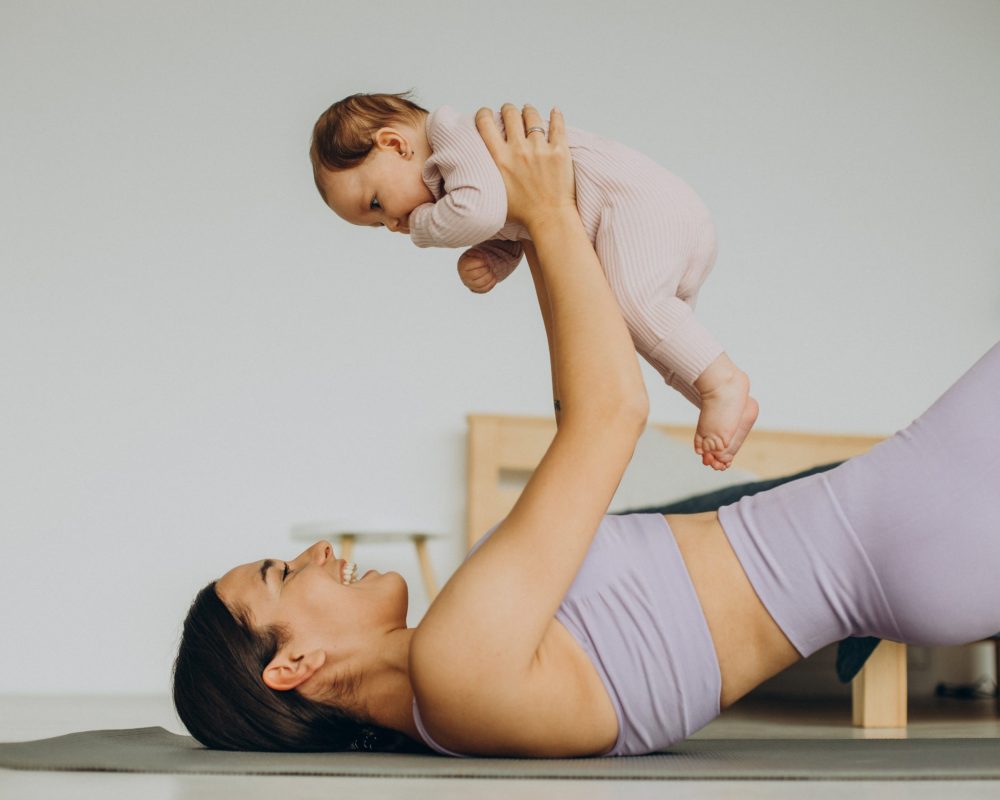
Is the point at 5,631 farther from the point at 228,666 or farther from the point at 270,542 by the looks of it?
the point at 228,666

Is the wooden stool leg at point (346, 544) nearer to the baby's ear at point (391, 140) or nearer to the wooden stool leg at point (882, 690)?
the wooden stool leg at point (882, 690)

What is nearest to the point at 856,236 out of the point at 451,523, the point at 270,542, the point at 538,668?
the point at 451,523

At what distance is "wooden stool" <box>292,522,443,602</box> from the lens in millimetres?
3217

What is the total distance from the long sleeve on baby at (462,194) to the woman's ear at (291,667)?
508 mm

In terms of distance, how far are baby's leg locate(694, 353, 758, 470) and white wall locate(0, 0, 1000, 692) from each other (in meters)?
2.44

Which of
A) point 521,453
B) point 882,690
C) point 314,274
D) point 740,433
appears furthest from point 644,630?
point 314,274

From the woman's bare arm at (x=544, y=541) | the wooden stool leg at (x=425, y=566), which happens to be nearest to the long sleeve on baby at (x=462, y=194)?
the woman's bare arm at (x=544, y=541)

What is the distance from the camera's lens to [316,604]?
127 centimetres

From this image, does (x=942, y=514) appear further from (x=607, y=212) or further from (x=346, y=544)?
(x=346, y=544)

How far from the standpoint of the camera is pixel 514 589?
43.0 inches

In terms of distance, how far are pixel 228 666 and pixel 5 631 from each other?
2.55m

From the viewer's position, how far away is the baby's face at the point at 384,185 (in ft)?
4.67

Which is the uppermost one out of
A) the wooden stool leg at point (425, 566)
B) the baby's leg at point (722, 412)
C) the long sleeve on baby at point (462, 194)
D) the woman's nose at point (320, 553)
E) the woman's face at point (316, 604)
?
the long sleeve on baby at point (462, 194)

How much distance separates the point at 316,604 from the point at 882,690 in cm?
144
